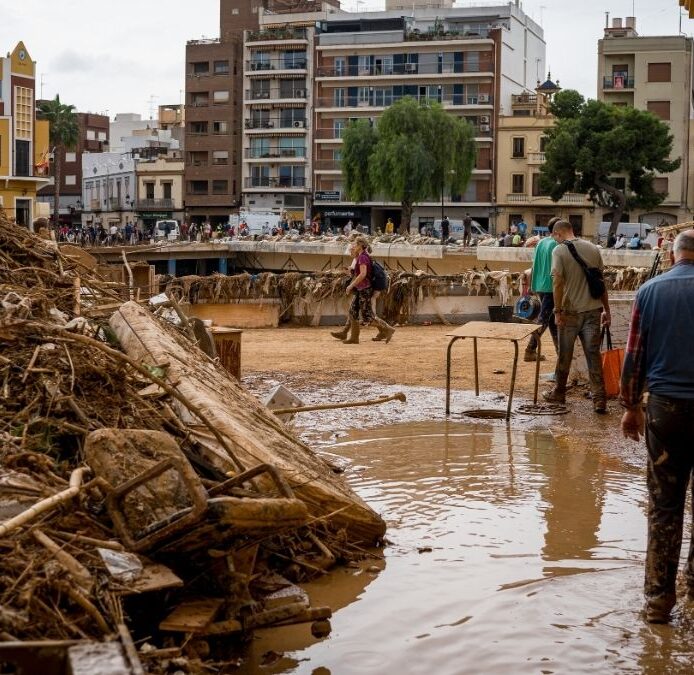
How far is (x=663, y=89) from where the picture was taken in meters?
73.2

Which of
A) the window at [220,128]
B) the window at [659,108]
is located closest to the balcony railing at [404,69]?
the window at [220,128]

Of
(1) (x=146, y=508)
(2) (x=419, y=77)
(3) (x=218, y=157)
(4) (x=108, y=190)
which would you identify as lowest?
(1) (x=146, y=508)

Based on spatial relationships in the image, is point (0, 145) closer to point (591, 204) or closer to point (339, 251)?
point (339, 251)

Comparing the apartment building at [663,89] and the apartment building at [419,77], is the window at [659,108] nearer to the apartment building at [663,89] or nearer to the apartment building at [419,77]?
the apartment building at [663,89]

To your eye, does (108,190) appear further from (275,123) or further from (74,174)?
(275,123)

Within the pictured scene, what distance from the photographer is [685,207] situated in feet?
239

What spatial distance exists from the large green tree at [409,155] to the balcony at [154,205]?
2031cm

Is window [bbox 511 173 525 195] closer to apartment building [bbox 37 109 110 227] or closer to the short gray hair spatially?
apartment building [bbox 37 109 110 227]

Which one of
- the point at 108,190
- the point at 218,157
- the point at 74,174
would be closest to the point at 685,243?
the point at 218,157

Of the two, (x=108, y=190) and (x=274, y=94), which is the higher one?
(x=274, y=94)

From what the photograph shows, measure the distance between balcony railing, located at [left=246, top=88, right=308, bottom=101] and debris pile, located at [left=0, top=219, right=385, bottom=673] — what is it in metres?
80.7

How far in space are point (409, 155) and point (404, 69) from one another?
47.2 feet

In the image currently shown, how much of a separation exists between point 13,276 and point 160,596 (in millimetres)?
3771

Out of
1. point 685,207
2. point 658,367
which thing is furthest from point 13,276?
point 685,207
